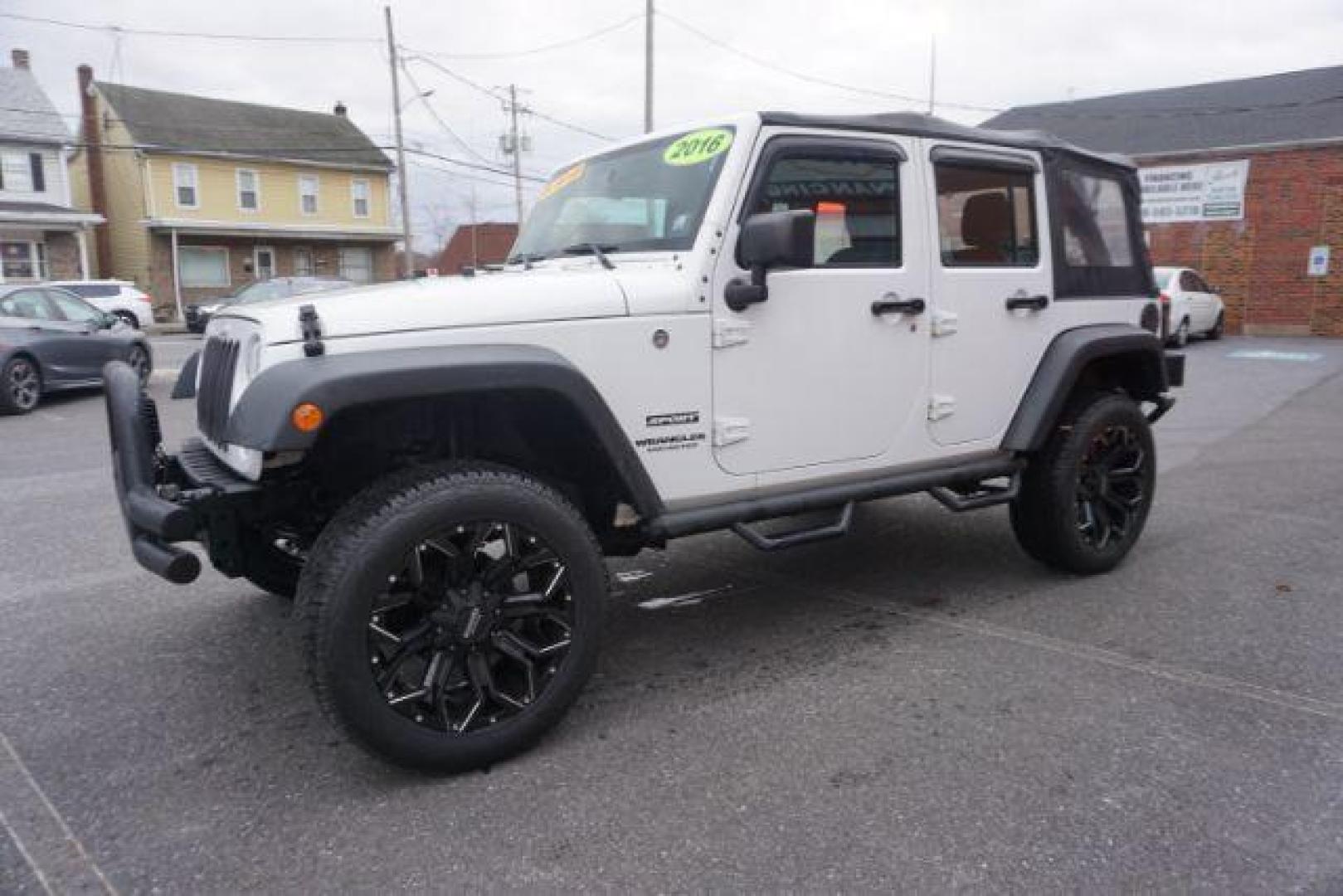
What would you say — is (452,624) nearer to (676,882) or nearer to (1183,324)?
(676,882)

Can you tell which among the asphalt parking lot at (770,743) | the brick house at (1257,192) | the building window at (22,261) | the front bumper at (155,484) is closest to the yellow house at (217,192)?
the building window at (22,261)

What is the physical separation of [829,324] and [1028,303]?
118 centimetres

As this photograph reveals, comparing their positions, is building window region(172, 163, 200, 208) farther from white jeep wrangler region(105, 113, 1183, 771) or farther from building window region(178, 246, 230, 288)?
white jeep wrangler region(105, 113, 1183, 771)

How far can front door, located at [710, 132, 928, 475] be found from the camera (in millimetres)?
3432

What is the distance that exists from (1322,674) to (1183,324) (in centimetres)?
1762

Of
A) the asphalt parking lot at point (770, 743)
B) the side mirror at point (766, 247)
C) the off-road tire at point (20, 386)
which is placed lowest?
the asphalt parking lot at point (770, 743)

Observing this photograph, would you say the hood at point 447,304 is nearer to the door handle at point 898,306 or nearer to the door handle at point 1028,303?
the door handle at point 898,306

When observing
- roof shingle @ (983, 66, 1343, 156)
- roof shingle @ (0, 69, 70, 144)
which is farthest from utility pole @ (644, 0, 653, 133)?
roof shingle @ (0, 69, 70, 144)

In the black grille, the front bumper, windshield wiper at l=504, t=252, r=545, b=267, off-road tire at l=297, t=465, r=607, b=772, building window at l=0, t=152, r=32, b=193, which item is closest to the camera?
off-road tire at l=297, t=465, r=607, b=772

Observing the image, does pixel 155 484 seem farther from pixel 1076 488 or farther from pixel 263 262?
pixel 263 262

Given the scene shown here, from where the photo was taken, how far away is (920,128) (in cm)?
396

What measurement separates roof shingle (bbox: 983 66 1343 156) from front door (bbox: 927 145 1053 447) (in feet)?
66.1

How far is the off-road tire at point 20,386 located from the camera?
10.4 meters

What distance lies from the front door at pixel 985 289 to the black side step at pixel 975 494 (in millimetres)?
248
